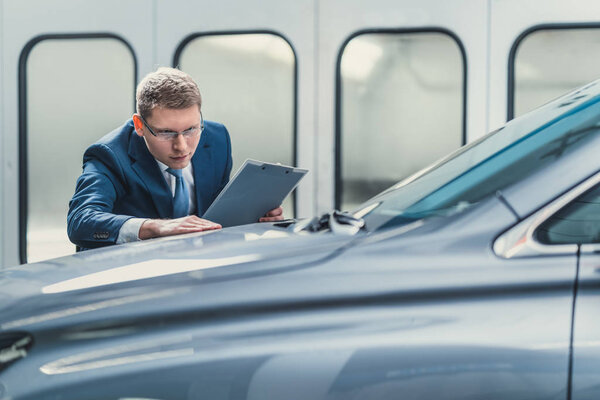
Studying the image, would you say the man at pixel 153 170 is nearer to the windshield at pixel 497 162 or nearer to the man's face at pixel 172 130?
the man's face at pixel 172 130

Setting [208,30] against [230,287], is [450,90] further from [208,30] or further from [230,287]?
[230,287]

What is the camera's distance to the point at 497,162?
5.38ft

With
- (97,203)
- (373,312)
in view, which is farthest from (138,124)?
(373,312)

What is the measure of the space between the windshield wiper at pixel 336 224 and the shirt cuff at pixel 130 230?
674 millimetres

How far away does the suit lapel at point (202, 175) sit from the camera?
2789 millimetres

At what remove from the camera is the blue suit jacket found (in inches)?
97.3

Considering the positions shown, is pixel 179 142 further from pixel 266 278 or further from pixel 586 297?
pixel 586 297

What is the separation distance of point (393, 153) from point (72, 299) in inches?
105

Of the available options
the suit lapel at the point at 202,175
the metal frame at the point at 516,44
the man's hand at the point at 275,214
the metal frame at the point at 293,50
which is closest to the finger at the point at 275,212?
the man's hand at the point at 275,214

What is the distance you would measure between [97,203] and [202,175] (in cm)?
44

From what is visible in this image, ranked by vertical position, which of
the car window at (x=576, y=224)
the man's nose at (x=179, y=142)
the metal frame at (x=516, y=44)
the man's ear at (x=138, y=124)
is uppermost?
the metal frame at (x=516, y=44)

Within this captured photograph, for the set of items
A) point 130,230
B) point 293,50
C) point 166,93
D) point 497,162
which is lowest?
point 130,230

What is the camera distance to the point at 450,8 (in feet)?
12.8

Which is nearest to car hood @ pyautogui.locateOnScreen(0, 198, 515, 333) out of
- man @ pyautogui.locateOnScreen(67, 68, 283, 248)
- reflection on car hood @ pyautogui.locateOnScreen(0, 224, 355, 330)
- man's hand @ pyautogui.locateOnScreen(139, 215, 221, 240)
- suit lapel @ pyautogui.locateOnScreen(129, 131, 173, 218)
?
reflection on car hood @ pyautogui.locateOnScreen(0, 224, 355, 330)
